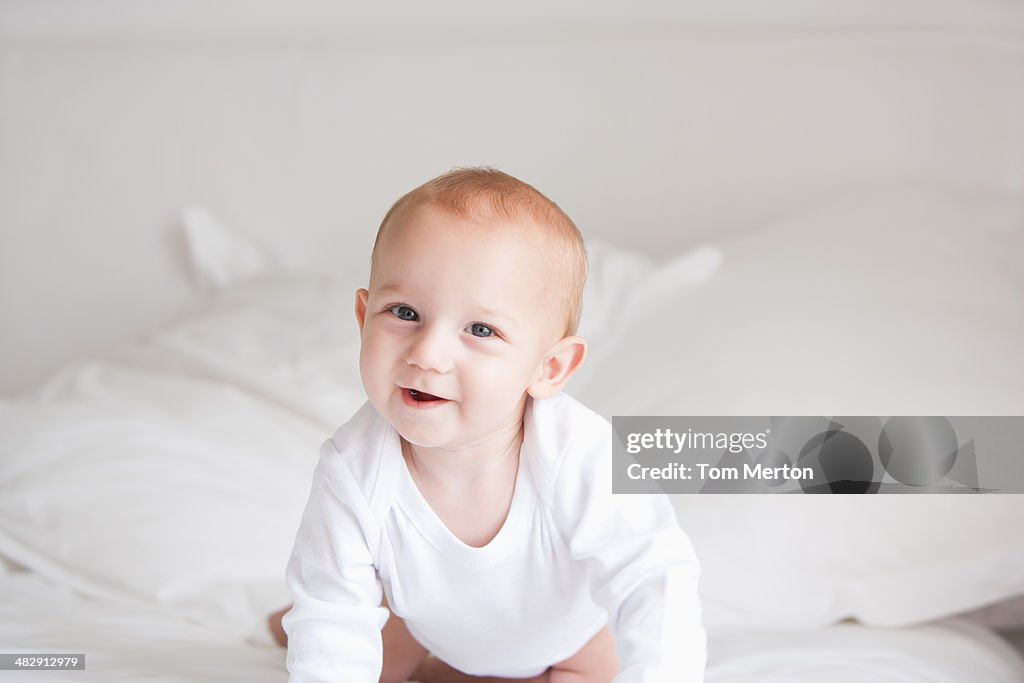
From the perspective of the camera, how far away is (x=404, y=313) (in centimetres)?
82

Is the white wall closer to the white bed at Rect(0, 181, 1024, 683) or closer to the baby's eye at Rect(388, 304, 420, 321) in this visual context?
the white bed at Rect(0, 181, 1024, 683)

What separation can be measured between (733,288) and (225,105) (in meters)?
1.02

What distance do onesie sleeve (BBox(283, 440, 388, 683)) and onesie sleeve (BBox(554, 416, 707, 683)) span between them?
17 cm

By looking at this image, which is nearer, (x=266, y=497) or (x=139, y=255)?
(x=266, y=497)

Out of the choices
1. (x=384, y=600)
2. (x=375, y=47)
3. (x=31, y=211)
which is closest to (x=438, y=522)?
(x=384, y=600)

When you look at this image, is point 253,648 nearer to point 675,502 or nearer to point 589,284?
point 675,502

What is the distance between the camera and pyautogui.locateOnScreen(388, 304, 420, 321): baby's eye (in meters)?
0.81

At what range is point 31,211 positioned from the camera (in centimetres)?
195

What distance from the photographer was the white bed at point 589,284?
3.90 feet

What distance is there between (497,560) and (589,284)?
0.75 meters

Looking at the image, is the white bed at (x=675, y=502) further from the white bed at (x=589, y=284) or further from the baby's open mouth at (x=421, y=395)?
the baby's open mouth at (x=421, y=395)

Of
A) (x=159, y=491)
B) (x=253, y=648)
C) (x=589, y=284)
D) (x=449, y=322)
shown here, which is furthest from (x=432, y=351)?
(x=589, y=284)

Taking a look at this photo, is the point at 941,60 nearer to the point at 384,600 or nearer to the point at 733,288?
the point at 733,288

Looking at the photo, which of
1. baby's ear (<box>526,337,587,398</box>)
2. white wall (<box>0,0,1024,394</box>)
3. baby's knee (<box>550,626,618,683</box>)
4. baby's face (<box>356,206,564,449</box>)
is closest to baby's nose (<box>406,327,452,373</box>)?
baby's face (<box>356,206,564,449</box>)
